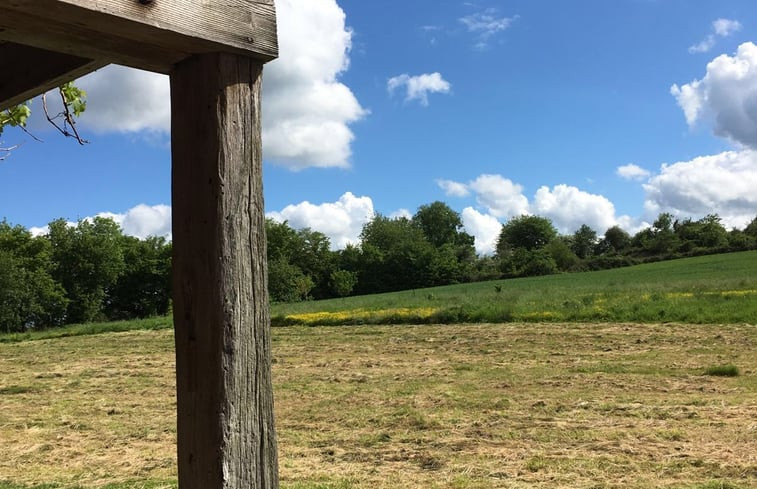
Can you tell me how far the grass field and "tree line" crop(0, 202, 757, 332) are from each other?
4188 cm

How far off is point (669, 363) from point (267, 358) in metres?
11.1

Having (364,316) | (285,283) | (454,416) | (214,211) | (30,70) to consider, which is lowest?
(454,416)

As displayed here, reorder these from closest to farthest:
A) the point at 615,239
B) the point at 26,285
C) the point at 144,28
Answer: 1. the point at 144,28
2. the point at 26,285
3. the point at 615,239

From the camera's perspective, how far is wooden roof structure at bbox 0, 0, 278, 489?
190 centimetres

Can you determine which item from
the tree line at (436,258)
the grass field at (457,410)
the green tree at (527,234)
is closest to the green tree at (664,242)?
the tree line at (436,258)

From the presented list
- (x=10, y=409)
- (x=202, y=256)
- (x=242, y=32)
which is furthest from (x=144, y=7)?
(x=10, y=409)

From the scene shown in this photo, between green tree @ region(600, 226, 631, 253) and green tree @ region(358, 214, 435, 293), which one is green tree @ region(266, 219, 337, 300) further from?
green tree @ region(600, 226, 631, 253)

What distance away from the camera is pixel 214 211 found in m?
1.96

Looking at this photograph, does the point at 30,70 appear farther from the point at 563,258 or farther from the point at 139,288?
the point at 563,258

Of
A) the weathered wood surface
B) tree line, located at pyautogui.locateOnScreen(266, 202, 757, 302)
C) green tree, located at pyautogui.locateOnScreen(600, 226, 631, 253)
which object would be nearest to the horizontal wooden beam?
the weathered wood surface

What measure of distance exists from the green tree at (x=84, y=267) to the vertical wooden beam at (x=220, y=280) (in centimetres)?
6181

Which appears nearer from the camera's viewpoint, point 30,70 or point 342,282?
point 30,70

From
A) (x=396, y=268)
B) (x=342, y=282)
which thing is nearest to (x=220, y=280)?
(x=342, y=282)

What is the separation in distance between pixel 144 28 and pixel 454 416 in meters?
7.01
